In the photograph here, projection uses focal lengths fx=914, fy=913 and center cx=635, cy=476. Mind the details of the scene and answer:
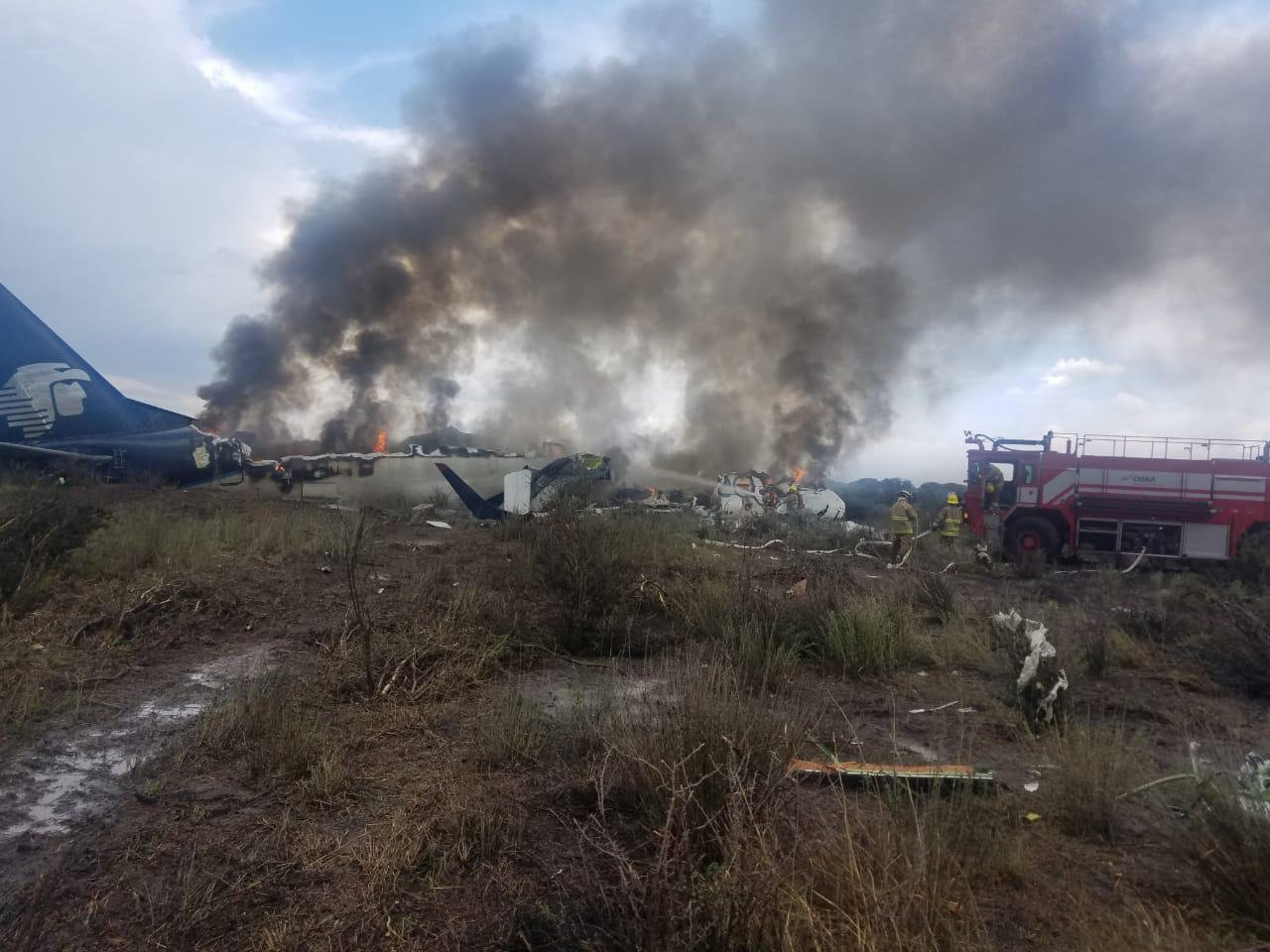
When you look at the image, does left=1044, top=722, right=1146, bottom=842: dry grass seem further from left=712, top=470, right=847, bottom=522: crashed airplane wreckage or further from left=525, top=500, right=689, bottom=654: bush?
left=712, top=470, right=847, bottom=522: crashed airplane wreckage

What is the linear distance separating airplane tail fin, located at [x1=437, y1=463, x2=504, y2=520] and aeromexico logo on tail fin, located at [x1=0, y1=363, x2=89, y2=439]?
8436mm

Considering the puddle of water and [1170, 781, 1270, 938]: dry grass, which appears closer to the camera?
[1170, 781, 1270, 938]: dry grass

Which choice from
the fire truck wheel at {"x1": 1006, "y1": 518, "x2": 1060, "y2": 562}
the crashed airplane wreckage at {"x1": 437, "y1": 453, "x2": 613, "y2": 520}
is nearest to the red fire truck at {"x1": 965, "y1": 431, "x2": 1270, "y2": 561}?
the fire truck wheel at {"x1": 1006, "y1": 518, "x2": 1060, "y2": 562}

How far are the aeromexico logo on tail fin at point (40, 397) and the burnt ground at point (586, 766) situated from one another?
13459mm

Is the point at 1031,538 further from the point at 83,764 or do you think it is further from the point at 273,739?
the point at 83,764

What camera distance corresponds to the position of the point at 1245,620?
6.94m

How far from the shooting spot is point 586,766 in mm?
4234

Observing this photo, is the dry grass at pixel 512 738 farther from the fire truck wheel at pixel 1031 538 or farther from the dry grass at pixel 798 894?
the fire truck wheel at pixel 1031 538

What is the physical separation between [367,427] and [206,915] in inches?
1248

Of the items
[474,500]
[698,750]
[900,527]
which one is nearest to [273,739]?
[698,750]

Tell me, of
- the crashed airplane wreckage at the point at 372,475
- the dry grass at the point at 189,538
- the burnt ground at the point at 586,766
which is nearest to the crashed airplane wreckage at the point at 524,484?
the crashed airplane wreckage at the point at 372,475

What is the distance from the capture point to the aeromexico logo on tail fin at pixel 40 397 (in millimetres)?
19938

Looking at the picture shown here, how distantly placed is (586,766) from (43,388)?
20932mm

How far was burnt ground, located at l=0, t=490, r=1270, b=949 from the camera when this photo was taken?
2.75 m
